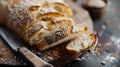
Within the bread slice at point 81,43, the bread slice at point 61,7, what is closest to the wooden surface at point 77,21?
the bread slice at point 61,7

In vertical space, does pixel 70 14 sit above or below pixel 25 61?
above

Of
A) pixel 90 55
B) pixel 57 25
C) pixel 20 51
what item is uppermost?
pixel 57 25

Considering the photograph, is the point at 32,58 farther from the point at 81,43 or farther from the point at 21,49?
the point at 81,43

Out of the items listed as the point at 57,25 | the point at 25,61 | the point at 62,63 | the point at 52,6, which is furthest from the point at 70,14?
the point at 25,61

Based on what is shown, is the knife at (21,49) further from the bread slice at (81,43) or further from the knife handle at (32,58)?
the bread slice at (81,43)

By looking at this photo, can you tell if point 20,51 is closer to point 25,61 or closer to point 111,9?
point 25,61

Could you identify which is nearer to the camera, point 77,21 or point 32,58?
point 32,58

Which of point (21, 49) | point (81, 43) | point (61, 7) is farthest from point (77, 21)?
point (21, 49)
